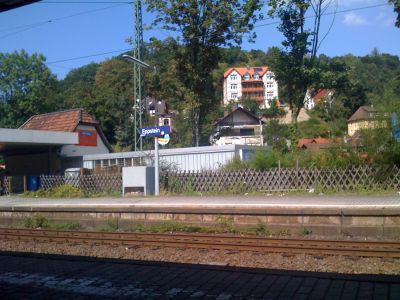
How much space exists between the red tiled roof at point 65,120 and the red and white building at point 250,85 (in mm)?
92865

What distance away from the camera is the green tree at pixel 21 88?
60.2 meters

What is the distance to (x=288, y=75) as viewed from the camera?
3369 centimetres

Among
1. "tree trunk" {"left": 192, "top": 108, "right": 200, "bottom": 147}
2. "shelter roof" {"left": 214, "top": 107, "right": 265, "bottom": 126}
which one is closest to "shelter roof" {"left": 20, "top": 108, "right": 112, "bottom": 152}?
"tree trunk" {"left": 192, "top": 108, "right": 200, "bottom": 147}

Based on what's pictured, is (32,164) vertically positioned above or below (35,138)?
below

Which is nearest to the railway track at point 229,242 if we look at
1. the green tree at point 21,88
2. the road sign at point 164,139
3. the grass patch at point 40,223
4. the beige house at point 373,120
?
the grass patch at point 40,223

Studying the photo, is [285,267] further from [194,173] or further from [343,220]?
[194,173]

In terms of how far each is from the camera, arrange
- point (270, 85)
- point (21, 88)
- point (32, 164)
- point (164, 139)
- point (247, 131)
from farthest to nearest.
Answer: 1. point (270, 85)
2. point (247, 131)
3. point (21, 88)
4. point (32, 164)
5. point (164, 139)

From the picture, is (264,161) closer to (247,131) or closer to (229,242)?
(229,242)

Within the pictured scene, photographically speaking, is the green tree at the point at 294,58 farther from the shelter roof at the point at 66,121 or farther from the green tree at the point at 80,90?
the green tree at the point at 80,90

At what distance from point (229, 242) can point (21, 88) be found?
2273 inches

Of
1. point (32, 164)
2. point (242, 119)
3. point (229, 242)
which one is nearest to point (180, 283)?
point (229, 242)

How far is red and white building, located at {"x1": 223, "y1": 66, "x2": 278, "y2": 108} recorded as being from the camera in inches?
5108

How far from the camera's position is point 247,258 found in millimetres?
9617

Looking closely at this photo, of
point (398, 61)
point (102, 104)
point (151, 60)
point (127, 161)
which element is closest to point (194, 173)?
point (127, 161)
